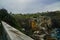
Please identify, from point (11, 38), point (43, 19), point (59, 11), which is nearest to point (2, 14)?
point (11, 38)

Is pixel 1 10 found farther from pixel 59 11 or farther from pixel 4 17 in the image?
pixel 59 11

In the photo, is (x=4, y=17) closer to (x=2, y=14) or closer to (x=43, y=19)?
(x=2, y=14)

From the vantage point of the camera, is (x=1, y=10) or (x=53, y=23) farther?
(x=53, y=23)

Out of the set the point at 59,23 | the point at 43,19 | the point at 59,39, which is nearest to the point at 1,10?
the point at 59,39

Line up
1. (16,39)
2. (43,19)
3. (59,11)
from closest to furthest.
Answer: (16,39), (43,19), (59,11)

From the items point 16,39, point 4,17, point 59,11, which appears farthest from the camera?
point 59,11

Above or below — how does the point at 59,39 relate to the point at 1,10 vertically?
below

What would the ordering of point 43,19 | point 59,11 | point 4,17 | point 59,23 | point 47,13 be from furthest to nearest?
1. point 59,11
2. point 47,13
3. point 59,23
4. point 43,19
5. point 4,17

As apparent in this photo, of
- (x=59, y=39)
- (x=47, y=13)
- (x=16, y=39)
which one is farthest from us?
(x=47, y=13)

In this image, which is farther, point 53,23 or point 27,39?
point 53,23

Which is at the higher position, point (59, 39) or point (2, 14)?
point (2, 14)
